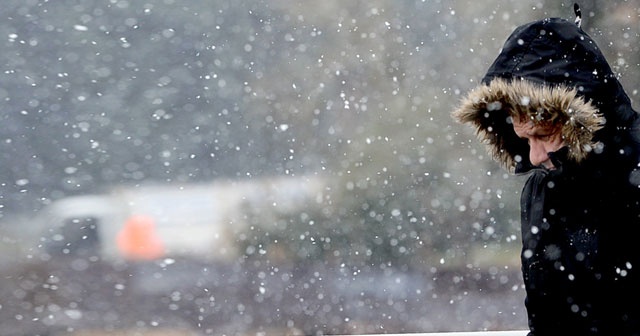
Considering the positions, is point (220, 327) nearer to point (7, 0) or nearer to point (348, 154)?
point (348, 154)

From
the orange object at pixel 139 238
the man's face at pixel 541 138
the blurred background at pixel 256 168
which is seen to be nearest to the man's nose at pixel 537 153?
the man's face at pixel 541 138

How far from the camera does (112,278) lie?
6145 millimetres

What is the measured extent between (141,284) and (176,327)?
73 centimetres

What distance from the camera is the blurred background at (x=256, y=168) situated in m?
5.10

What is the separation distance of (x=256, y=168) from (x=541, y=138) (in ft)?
13.6

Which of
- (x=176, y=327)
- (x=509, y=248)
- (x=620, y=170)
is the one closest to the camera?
(x=620, y=170)

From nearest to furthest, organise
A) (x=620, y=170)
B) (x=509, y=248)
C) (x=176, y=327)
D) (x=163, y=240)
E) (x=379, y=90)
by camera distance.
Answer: (x=620, y=170) < (x=379, y=90) < (x=176, y=327) < (x=509, y=248) < (x=163, y=240)

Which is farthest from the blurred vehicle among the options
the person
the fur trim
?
the person

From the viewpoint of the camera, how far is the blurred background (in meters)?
5.10

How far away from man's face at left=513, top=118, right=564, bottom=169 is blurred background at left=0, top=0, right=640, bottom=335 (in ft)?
11.5

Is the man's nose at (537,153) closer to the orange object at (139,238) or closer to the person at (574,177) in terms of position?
the person at (574,177)

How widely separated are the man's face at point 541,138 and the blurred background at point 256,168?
3515 mm

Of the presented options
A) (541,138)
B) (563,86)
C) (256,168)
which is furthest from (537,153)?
(256,168)

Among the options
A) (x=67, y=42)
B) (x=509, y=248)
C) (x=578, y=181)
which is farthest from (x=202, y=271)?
(x=578, y=181)
